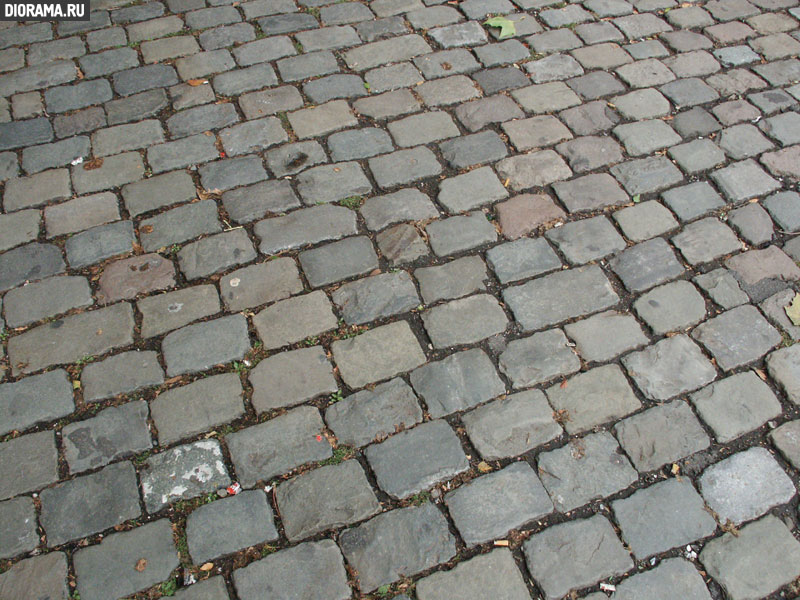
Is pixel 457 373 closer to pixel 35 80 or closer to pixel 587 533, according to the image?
pixel 587 533

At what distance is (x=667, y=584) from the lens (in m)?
2.16

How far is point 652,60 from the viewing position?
3.92 metres

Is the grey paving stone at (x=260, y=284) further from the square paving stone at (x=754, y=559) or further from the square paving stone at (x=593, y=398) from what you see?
the square paving stone at (x=754, y=559)

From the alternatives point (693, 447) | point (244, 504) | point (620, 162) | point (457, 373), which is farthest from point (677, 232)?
point (244, 504)

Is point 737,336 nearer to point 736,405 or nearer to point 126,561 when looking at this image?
point 736,405

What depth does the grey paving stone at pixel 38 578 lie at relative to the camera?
2.08 m

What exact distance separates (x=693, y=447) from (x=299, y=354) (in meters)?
1.46

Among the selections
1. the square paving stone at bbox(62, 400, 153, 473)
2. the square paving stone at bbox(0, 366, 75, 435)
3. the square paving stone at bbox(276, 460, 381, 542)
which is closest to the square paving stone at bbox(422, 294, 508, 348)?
the square paving stone at bbox(276, 460, 381, 542)

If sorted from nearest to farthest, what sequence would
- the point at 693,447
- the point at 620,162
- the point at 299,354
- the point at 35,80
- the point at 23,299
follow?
1. the point at 693,447
2. the point at 299,354
3. the point at 23,299
4. the point at 620,162
5. the point at 35,80

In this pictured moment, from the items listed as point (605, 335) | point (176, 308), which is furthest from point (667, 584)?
point (176, 308)

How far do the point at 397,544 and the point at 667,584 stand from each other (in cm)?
85

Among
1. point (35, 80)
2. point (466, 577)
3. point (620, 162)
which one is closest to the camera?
point (466, 577)

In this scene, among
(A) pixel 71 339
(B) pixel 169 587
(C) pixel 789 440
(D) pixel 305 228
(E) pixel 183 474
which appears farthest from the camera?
(D) pixel 305 228

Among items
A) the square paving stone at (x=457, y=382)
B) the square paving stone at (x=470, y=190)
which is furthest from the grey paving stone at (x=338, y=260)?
the square paving stone at (x=457, y=382)
